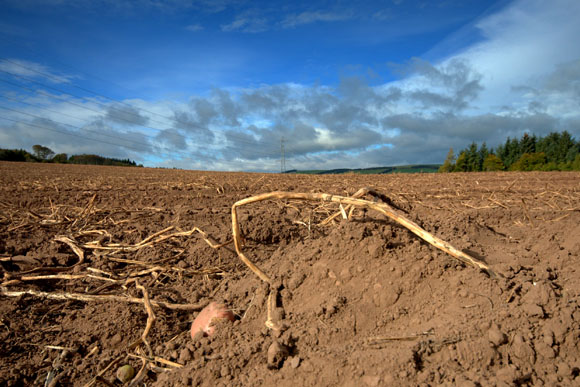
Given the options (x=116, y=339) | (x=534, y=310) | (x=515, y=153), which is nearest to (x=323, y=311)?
(x=534, y=310)

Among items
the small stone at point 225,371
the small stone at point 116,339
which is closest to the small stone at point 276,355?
the small stone at point 225,371

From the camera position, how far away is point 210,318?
2.23 meters

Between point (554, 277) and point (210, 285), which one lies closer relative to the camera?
point (554, 277)

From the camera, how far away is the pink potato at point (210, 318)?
85.2 inches

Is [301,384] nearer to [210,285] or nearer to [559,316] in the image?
[559,316]

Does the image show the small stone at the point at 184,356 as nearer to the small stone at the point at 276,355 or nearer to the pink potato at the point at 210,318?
the pink potato at the point at 210,318

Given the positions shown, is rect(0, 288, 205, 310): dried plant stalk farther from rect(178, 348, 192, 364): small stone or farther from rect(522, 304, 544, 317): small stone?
rect(522, 304, 544, 317): small stone

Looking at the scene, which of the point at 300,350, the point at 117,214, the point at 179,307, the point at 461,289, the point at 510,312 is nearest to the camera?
the point at 510,312

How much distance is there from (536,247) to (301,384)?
241 cm

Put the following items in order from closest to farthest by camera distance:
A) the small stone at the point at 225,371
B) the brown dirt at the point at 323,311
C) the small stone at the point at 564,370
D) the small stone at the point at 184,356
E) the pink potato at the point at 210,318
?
the small stone at the point at 564,370 → the brown dirt at the point at 323,311 → the small stone at the point at 225,371 → the small stone at the point at 184,356 → the pink potato at the point at 210,318

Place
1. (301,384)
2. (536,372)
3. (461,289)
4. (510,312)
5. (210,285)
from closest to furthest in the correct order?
(536,372) < (301,384) < (510,312) < (461,289) < (210,285)

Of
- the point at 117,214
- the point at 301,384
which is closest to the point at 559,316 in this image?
the point at 301,384

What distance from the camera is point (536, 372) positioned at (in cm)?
133

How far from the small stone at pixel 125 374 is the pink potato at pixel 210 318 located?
40 cm
